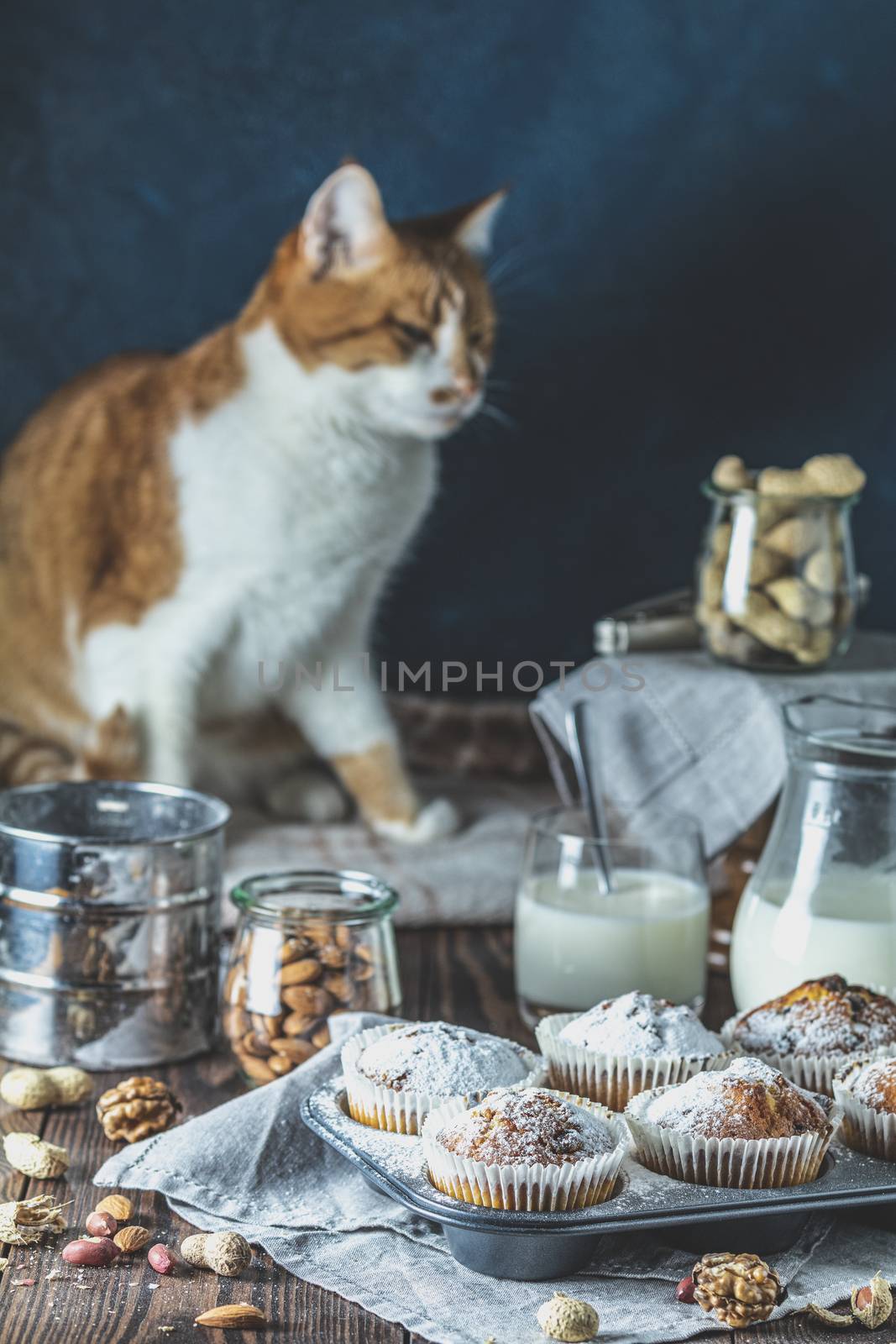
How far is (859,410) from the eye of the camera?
2.09m

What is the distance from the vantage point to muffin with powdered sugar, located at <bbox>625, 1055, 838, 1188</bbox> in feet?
2.77

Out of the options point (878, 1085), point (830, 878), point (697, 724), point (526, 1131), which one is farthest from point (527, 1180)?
point (697, 724)

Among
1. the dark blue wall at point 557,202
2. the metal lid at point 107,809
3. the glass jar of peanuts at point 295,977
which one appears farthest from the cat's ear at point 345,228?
the glass jar of peanuts at point 295,977

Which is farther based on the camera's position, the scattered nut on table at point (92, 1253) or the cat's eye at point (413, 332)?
the cat's eye at point (413, 332)

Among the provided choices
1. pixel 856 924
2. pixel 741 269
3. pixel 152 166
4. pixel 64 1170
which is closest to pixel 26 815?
pixel 64 1170

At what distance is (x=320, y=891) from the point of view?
4.02ft

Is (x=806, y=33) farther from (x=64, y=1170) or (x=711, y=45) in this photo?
(x=64, y=1170)

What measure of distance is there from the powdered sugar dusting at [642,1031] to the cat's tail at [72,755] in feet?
2.77

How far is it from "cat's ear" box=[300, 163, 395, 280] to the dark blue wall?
436mm

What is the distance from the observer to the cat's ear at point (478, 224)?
172 cm

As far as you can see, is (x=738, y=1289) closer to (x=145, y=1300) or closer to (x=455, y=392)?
(x=145, y=1300)

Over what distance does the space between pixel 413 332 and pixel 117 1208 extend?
102 cm

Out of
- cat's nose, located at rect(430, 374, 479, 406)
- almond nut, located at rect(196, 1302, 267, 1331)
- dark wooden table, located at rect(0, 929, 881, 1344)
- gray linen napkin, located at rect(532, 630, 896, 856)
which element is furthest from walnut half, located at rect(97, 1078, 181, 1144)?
cat's nose, located at rect(430, 374, 479, 406)

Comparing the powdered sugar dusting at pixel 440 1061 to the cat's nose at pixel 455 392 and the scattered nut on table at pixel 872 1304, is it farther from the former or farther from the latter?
the cat's nose at pixel 455 392
